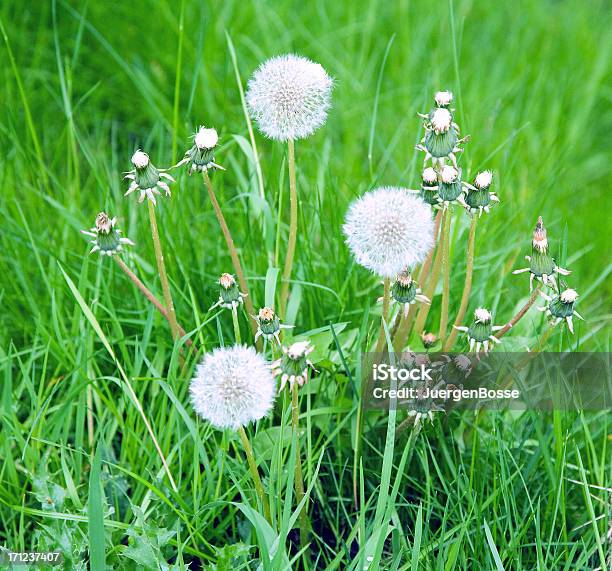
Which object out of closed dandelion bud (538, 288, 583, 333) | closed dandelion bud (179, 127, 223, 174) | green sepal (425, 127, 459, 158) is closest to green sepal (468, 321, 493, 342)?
closed dandelion bud (538, 288, 583, 333)

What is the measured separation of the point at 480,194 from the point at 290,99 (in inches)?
18.0

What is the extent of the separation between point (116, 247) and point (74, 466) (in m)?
0.56

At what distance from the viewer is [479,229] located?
2322 millimetres

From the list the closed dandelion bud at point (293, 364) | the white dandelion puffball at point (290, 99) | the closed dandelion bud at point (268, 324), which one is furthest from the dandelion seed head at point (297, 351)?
the white dandelion puffball at point (290, 99)

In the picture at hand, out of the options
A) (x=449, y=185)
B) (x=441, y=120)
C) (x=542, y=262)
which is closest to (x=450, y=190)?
(x=449, y=185)

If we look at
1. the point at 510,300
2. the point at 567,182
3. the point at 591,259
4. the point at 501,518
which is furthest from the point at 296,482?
the point at 567,182

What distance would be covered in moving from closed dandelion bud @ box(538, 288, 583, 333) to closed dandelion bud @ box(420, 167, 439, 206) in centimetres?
30

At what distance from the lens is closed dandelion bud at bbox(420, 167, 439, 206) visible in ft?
5.15

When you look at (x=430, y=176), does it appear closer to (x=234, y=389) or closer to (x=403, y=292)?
(x=403, y=292)

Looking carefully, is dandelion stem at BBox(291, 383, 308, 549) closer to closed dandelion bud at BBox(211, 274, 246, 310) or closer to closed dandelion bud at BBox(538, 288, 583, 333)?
closed dandelion bud at BBox(211, 274, 246, 310)

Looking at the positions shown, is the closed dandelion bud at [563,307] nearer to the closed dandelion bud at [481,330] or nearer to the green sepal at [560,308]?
the green sepal at [560,308]

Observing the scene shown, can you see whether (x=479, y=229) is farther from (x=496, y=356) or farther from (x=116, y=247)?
(x=116, y=247)

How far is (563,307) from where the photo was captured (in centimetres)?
162

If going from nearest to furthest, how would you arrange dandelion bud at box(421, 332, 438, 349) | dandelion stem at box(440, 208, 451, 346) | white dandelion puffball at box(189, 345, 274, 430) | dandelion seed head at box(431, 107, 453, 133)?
white dandelion puffball at box(189, 345, 274, 430) < dandelion seed head at box(431, 107, 453, 133) < dandelion stem at box(440, 208, 451, 346) < dandelion bud at box(421, 332, 438, 349)
